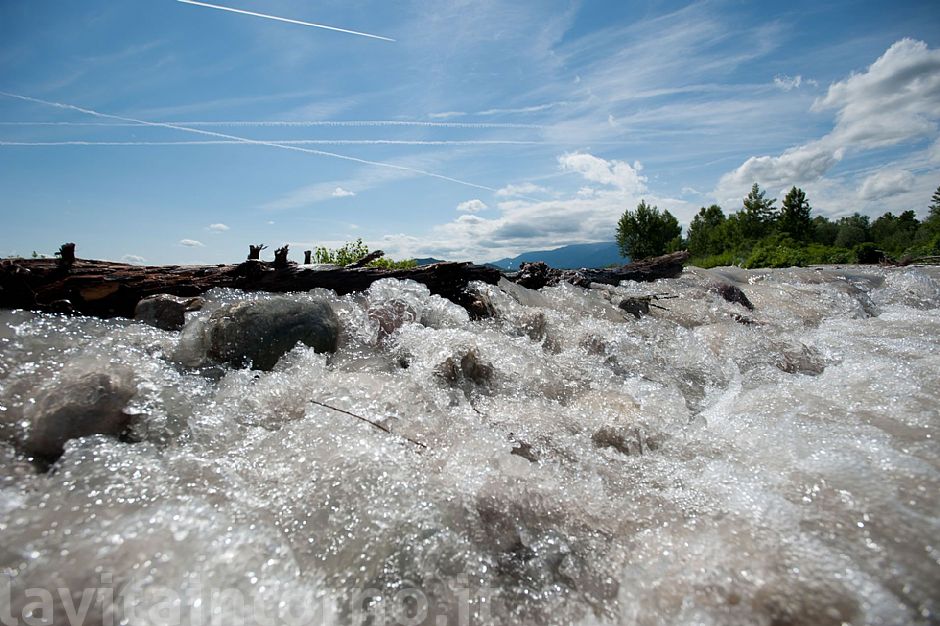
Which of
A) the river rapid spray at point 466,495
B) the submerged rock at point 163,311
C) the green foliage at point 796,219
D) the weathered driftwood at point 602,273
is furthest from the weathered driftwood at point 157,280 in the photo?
the green foliage at point 796,219

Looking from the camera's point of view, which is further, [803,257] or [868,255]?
[803,257]

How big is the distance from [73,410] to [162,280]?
1710mm

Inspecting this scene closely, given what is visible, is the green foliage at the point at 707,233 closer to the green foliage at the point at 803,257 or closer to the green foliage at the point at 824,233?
the green foliage at the point at 824,233

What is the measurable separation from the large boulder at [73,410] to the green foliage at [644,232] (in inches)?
1590

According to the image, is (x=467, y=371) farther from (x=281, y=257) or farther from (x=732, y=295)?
(x=732, y=295)

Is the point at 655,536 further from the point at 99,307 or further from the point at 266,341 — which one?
the point at 99,307

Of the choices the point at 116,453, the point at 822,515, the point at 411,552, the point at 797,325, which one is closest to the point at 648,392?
the point at 822,515

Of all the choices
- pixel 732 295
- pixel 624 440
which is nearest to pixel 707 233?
pixel 732 295

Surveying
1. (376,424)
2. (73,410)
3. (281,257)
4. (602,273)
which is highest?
(281,257)

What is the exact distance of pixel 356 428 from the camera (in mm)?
1889

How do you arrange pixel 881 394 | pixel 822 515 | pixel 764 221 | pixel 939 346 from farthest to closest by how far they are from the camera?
pixel 764 221
pixel 939 346
pixel 881 394
pixel 822 515

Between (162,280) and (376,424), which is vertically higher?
(162,280)

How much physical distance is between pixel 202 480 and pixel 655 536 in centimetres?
145

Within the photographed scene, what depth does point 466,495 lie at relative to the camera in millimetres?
1541
